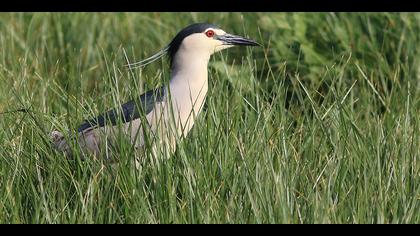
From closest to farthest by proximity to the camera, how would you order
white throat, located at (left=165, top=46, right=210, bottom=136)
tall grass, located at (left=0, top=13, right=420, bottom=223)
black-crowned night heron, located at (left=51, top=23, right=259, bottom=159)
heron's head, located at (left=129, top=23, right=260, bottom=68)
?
tall grass, located at (left=0, top=13, right=420, bottom=223) → black-crowned night heron, located at (left=51, top=23, right=259, bottom=159) → white throat, located at (left=165, top=46, right=210, bottom=136) → heron's head, located at (left=129, top=23, right=260, bottom=68)

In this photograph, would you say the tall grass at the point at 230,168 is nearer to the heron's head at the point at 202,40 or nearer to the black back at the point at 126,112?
the black back at the point at 126,112

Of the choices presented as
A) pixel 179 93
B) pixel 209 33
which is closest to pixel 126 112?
pixel 179 93

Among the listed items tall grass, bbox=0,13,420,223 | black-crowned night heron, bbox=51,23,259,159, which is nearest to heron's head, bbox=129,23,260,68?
black-crowned night heron, bbox=51,23,259,159

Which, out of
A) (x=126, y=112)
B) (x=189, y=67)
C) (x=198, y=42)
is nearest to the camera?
(x=126, y=112)

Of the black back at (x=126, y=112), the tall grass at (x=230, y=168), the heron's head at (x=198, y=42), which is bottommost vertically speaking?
the tall grass at (x=230, y=168)

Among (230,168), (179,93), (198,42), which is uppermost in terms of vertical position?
(198,42)

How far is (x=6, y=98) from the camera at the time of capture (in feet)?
16.4

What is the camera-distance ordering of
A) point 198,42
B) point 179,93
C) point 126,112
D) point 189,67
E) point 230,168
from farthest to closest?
point 198,42
point 189,67
point 179,93
point 126,112
point 230,168

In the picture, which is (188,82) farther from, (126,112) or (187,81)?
(126,112)

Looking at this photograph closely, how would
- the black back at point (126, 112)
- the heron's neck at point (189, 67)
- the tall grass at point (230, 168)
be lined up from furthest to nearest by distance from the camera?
the heron's neck at point (189, 67) → the black back at point (126, 112) → the tall grass at point (230, 168)

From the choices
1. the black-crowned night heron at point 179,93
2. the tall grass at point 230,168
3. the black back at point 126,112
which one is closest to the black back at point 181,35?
the black-crowned night heron at point 179,93

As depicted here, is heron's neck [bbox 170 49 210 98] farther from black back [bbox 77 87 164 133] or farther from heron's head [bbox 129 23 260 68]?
black back [bbox 77 87 164 133]

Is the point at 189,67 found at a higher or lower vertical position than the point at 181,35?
lower

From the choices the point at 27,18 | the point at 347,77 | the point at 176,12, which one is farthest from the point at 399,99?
the point at 27,18
